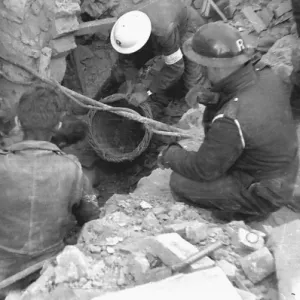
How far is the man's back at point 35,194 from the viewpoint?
10.4 feet

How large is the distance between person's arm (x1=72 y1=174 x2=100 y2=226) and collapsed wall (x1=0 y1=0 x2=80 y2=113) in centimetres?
279

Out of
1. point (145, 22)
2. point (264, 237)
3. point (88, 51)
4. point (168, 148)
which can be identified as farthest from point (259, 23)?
point (264, 237)

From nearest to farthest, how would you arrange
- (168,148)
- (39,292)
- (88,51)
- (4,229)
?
(39,292) → (4,229) → (168,148) → (88,51)

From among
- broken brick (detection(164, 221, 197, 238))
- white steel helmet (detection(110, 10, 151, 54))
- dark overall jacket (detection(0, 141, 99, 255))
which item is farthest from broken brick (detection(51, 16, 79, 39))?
broken brick (detection(164, 221, 197, 238))

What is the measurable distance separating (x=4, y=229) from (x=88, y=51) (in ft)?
16.9

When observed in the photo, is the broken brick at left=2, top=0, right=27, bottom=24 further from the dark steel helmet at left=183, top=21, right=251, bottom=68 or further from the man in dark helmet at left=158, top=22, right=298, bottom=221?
the dark steel helmet at left=183, top=21, right=251, bottom=68

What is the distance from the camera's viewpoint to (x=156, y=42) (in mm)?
6035

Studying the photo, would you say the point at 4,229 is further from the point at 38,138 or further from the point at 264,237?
the point at 264,237

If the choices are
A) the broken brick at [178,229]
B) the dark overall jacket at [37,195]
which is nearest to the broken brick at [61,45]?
the dark overall jacket at [37,195]

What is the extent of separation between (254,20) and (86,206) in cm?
462

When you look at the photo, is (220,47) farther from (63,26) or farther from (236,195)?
(63,26)

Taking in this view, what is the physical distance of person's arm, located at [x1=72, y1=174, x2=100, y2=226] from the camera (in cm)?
353

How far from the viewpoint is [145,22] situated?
19.2 feet

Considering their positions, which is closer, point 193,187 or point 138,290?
point 138,290
